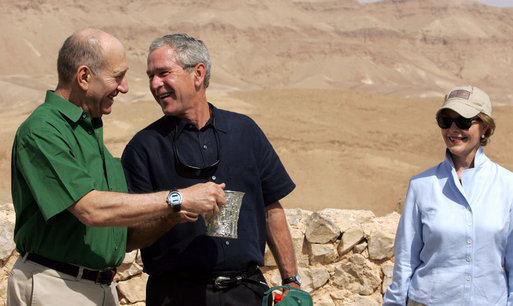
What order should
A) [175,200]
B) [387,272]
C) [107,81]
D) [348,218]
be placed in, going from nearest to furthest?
1. [175,200]
2. [107,81]
3. [387,272]
4. [348,218]

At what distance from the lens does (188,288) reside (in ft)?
8.90

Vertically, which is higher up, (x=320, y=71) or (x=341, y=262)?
(x=341, y=262)

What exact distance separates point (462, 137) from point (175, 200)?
50.6 inches

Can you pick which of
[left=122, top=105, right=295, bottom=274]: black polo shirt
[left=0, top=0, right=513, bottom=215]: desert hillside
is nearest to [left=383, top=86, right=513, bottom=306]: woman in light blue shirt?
[left=122, top=105, right=295, bottom=274]: black polo shirt

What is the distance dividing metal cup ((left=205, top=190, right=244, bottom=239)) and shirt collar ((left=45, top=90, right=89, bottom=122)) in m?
0.67

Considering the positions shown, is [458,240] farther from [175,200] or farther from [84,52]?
[84,52]

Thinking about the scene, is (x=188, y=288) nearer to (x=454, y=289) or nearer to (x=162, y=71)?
(x=162, y=71)

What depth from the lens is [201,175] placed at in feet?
9.14

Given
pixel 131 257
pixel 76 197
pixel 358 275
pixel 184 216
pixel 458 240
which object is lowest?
pixel 358 275

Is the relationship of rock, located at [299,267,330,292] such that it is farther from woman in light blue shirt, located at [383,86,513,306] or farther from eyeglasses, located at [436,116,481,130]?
eyeglasses, located at [436,116,481,130]

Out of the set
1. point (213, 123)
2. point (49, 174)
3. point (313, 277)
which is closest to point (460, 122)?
point (213, 123)

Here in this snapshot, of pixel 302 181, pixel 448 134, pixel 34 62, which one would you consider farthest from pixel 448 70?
pixel 448 134

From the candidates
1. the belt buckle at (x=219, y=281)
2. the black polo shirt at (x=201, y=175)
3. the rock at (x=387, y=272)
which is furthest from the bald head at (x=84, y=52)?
the rock at (x=387, y=272)

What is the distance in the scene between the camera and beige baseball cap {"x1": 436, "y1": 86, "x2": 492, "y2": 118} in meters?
2.78
